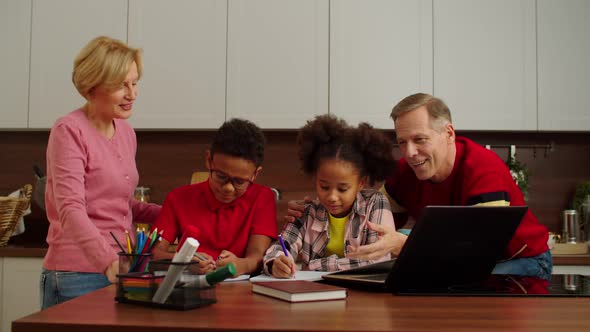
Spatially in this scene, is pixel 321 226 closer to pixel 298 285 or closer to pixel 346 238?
pixel 346 238

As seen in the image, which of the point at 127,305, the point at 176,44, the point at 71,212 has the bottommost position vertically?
the point at 127,305

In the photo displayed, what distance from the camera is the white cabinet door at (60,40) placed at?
3.18 metres

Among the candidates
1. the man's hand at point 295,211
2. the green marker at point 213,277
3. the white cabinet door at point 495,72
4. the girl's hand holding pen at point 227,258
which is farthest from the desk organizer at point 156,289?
the white cabinet door at point 495,72

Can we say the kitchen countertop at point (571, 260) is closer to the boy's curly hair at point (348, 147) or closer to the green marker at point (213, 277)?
the boy's curly hair at point (348, 147)

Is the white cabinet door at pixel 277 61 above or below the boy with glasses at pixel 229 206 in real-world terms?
above

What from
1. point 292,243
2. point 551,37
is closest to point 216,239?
point 292,243

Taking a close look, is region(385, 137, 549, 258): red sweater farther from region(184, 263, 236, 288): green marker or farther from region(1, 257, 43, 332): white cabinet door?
region(1, 257, 43, 332): white cabinet door

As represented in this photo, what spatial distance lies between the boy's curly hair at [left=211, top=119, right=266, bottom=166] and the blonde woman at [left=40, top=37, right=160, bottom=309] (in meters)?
0.26

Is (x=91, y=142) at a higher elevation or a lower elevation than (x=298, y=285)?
higher

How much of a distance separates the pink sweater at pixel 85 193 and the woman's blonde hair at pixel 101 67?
99 millimetres

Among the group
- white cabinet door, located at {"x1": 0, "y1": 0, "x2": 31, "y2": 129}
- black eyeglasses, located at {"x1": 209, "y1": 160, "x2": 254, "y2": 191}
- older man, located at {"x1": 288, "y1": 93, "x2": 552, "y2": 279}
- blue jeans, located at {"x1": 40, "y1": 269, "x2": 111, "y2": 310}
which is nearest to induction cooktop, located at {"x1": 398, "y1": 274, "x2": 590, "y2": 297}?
older man, located at {"x1": 288, "y1": 93, "x2": 552, "y2": 279}

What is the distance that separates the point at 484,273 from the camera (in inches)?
52.4

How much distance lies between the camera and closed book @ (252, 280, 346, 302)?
1.06 meters

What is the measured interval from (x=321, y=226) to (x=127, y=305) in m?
0.76
